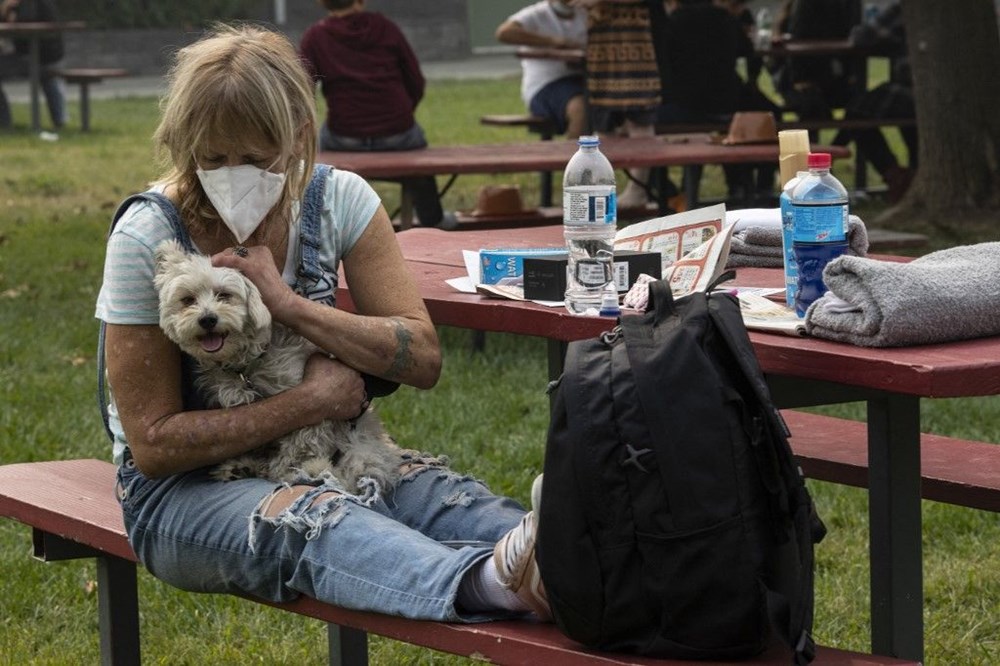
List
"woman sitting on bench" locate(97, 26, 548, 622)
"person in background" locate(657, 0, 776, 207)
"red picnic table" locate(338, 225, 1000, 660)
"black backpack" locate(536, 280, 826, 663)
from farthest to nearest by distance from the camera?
1. "person in background" locate(657, 0, 776, 207)
2. "woman sitting on bench" locate(97, 26, 548, 622)
3. "red picnic table" locate(338, 225, 1000, 660)
4. "black backpack" locate(536, 280, 826, 663)

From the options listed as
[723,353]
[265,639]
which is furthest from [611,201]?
[265,639]

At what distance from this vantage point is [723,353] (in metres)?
2.28

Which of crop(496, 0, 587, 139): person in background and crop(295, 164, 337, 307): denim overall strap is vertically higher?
crop(496, 0, 587, 139): person in background

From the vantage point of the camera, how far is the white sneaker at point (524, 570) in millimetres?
2426

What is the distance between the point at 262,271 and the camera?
280cm

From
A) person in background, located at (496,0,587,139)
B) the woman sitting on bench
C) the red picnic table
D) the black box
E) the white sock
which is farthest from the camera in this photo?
person in background, located at (496,0,587,139)

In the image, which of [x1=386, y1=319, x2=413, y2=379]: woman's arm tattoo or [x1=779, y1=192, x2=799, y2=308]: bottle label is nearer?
[x1=779, y1=192, x2=799, y2=308]: bottle label

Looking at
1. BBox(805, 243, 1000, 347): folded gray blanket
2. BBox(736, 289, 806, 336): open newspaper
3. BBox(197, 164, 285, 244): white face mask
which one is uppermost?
BBox(197, 164, 285, 244): white face mask

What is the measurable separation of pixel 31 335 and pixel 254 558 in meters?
4.77

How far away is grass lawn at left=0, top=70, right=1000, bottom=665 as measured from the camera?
3781 millimetres

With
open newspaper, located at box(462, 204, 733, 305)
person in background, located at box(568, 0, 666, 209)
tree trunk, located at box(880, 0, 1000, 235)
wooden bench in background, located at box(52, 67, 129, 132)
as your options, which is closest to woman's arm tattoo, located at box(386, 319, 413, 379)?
open newspaper, located at box(462, 204, 733, 305)

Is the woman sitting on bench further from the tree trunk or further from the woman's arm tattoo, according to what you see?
the tree trunk

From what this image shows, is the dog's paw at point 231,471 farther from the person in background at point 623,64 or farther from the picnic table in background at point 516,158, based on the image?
the person in background at point 623,64

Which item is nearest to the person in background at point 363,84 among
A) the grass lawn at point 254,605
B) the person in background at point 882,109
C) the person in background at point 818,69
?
the grass lawn at point 254,605
